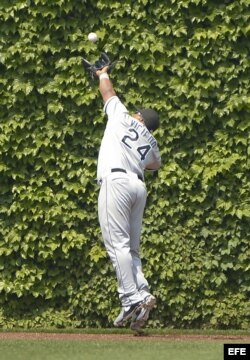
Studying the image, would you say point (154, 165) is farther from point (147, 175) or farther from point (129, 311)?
point (129, 311)

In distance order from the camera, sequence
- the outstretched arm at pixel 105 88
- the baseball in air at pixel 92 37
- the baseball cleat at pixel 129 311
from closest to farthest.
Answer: the baseball cleat at pixel 129 311, the outstretched arm at pixel 105 88, the baseball in air at pixel 92 37

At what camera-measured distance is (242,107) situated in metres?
10.3

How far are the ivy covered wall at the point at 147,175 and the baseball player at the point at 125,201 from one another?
1228mm

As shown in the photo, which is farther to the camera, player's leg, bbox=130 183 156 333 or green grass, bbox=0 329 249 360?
player's leg, bbox=130 183 156 333

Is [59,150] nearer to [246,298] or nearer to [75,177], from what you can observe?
[75,177]

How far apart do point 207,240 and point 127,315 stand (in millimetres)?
1817

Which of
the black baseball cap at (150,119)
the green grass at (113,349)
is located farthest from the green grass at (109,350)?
the black baseball cap at (150,119)

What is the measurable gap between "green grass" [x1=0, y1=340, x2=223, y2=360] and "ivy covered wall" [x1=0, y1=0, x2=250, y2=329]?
1665mm

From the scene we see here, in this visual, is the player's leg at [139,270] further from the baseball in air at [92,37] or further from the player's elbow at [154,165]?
the baseball in air at [92,37]

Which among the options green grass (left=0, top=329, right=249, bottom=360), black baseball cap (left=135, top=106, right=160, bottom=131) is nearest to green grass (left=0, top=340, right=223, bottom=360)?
green grass (left=0, top=329, right=249, bottom=360)

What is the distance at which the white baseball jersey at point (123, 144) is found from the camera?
8922 mm

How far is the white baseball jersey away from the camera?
8922 mm

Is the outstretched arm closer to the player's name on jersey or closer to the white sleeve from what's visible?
the white sleeve

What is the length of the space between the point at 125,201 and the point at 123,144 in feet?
1.50
